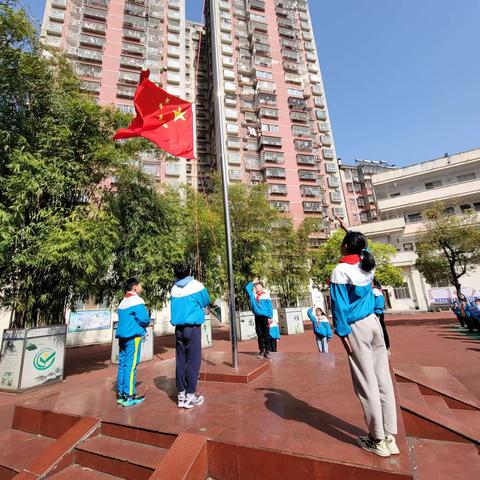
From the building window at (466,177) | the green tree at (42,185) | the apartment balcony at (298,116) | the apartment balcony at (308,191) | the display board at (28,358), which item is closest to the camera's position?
the green tree at (42,185)

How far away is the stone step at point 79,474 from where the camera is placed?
2.65 meters

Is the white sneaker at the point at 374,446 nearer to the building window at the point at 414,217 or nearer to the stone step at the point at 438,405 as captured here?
the stone step at the point at 438,405

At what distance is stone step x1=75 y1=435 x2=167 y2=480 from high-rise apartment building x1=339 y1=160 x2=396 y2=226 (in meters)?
48.3

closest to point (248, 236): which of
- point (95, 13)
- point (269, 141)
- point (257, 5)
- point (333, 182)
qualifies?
point (269, 141)

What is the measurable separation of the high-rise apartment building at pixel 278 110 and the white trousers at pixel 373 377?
108ft

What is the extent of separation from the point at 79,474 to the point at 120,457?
0.49m

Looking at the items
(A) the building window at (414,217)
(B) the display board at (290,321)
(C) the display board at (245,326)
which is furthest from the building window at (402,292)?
(C) the display board at (245,326)

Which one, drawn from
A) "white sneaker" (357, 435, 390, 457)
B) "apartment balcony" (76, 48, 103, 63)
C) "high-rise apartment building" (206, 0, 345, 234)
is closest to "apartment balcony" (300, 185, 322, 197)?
"high-rise apartment building" (206, 0, 345, 234)

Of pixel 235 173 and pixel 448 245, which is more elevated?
pixel 235 173

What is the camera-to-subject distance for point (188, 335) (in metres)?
3.57

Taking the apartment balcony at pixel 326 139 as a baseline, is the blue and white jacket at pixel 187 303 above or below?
below

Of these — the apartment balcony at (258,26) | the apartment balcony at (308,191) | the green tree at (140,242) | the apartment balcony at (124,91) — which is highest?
the apartment balcony at (258,26)

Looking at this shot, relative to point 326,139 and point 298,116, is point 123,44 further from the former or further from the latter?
point 326,139

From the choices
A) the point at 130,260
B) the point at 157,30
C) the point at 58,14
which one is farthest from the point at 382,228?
the point at 58,14
